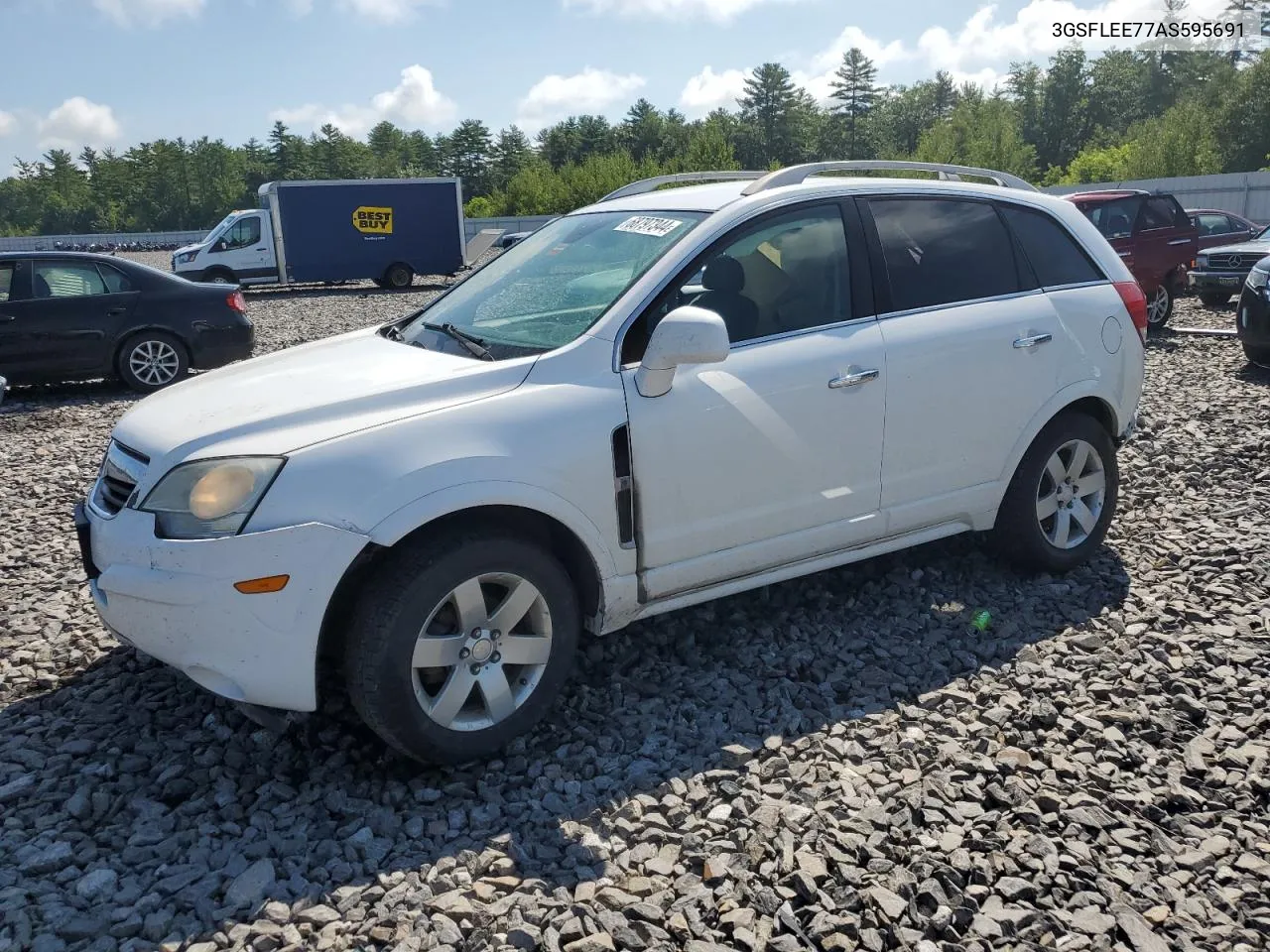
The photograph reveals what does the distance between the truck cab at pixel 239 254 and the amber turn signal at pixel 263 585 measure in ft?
87.6

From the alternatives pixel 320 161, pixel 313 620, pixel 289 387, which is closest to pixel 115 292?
pixel 289 387

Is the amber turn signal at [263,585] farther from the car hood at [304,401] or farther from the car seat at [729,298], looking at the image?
the car seat at [729,298]

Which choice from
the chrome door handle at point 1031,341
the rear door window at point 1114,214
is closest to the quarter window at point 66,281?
the chrome door handle at point 1031,341

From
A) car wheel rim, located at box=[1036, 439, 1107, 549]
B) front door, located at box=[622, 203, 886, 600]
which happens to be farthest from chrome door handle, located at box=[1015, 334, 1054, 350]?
front door, located at box=[622, 203, 886, 600]

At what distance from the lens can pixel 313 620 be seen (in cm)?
316

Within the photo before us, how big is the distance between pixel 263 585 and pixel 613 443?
1229 millimetres

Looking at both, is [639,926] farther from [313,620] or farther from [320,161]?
[320,161]

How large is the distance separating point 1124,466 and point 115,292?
999cm

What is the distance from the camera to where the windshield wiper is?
3.81m

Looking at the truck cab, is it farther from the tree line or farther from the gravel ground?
the tree line

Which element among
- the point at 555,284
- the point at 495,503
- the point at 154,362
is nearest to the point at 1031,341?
the point at 555,284

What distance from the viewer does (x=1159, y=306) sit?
45.2 feet

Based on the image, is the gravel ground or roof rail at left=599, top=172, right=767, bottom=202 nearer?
the gravel ground

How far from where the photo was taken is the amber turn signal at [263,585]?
310cm
